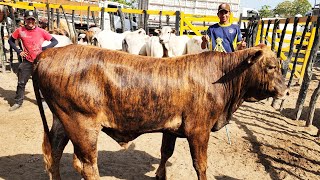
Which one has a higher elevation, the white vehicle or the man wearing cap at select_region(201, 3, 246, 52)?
the white vehicle

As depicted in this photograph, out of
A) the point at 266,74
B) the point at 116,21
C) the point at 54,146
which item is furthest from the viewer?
the point at 116,21

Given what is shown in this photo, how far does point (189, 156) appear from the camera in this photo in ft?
14.6

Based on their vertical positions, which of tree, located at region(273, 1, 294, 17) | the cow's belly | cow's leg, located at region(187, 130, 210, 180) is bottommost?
cow's leg, located at region(187, 130, 210, 180)

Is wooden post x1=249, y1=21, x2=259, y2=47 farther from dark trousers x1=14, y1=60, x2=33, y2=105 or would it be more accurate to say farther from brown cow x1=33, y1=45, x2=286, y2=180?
brown cow x1=33, y1=45, x2=286, y2=180

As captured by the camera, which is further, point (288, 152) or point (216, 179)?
point (288, 152)

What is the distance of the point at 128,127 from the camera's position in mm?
2848

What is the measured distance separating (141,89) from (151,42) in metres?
5.89

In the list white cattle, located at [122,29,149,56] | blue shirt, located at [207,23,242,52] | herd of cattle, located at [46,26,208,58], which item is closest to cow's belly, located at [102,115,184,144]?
blue shirt, located at [207,23,242,52]

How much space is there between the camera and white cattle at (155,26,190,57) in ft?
27.3

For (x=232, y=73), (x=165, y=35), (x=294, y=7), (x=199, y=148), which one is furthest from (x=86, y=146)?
(x=294, y=7)

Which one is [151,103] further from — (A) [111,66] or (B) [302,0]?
(B) [302,0]

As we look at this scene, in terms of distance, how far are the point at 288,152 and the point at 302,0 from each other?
2586 inches

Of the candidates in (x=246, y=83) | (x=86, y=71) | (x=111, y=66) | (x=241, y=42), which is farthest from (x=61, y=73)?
(x=241, y=42)

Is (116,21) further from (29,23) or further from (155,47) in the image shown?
(29,23)
